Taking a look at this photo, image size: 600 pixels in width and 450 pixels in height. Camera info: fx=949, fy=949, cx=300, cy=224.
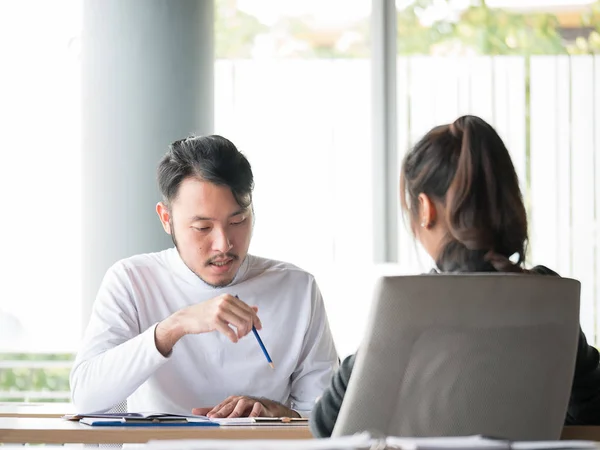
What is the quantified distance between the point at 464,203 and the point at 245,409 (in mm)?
730

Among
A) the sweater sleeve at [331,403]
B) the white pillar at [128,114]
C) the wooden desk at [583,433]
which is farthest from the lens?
the white pillar at [128,114]

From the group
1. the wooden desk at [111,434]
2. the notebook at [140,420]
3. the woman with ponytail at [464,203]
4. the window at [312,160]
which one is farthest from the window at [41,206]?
the woman with ponytail at [464,203]

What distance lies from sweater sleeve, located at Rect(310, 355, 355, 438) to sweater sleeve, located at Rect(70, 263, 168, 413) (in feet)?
2.02

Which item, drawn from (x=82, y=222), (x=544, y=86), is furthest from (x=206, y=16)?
(x=544, y=86)

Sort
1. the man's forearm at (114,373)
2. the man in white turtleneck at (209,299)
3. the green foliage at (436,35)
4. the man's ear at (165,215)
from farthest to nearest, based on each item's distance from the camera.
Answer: the green foliage at (436,35) < the man's ear at (165,215) < the man in white turtleneck at (209,299) < the man's forearm at (114,373)

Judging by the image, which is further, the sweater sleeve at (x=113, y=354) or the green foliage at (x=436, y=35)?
the green foliage at (x=436, y=35)

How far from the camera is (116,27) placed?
3283 mm

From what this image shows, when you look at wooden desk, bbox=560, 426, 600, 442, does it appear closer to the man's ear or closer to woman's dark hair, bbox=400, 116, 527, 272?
woman's dark hair, bbox=400, 116, 527, 272

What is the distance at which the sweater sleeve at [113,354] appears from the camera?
196cm

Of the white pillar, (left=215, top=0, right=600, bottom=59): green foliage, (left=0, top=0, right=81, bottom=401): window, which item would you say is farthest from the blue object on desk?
(left=215, top=0, right=600, bottom=59): green foliage

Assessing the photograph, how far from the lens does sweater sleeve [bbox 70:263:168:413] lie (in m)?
1.96

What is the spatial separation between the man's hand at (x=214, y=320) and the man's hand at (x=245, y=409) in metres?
0.16

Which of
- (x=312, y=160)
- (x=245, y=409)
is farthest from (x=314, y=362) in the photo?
(x=312, y=160)

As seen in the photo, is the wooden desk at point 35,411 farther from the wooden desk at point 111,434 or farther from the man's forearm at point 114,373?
the wooden desk at point 111,434
